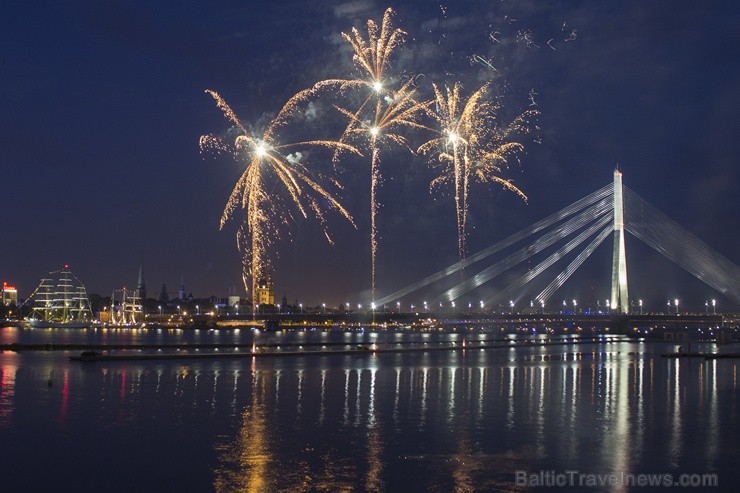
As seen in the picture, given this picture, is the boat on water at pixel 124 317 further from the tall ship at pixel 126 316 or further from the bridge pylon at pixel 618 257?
the bridge pylon at pixel 618 257

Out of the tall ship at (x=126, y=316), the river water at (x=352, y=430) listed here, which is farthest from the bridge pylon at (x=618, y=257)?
the tall ship at (x=126, y=316)

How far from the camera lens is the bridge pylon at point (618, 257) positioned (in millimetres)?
85625

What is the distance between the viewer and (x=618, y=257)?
85.4 metres

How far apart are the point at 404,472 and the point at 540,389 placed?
17.6m

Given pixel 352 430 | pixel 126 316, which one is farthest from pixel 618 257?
pixel 126 316

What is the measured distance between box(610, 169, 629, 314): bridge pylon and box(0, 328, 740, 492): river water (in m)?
48.1

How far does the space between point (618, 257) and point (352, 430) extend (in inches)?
2732

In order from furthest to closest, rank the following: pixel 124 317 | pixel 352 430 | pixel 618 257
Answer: pixel 124 317 < pixel 618 257 < pixel 352 430

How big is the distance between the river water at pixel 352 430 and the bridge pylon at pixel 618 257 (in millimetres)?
48087

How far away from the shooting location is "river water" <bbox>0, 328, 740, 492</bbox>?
15.3 m

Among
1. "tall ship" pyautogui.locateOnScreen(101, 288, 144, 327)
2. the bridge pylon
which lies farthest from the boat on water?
the bridge pylon

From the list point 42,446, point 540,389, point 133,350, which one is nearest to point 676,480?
point 42,446

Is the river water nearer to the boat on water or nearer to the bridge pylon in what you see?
the bridge pylon

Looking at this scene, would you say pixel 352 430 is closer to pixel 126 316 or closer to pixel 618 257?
pixel 618 257
